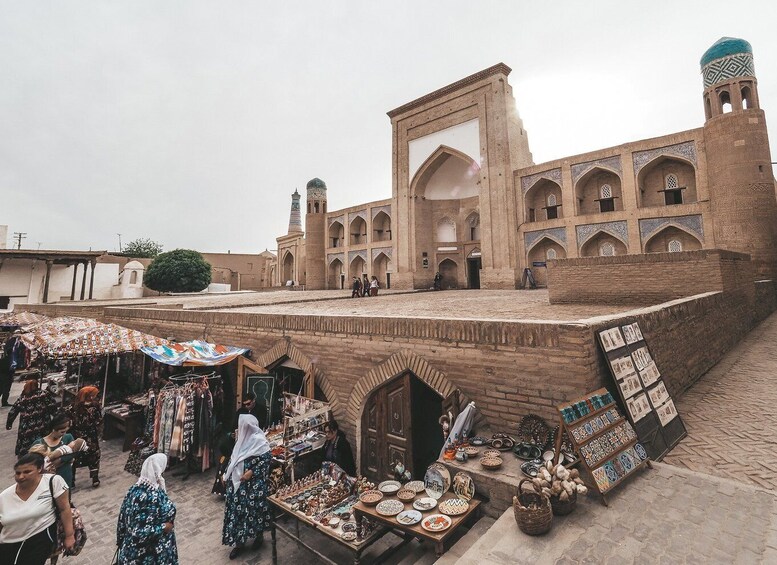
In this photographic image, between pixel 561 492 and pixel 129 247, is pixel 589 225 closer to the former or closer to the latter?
pixel 561 492

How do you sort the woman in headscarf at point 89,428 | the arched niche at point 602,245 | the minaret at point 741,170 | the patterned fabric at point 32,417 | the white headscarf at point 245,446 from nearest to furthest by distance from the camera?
the white headscarf at point 245,446 < the woman in headscarf at point 89,428 < the patterned fabric at point 32,417 < the minaret at point 741,170 < the arched niche at point 602,245

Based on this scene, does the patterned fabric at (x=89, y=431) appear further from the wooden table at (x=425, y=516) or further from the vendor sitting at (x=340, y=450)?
the wooden table at (x=425, y=516)

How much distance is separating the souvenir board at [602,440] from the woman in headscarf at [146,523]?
306 cm

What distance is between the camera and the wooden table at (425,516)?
2473 mm

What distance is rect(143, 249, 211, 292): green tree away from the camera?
28.0 metres

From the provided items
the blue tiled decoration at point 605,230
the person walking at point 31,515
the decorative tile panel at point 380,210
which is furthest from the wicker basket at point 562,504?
the decorative tile panel at point 380,210

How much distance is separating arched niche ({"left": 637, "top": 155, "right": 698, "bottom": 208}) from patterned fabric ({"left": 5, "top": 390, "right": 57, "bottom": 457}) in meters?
18.3

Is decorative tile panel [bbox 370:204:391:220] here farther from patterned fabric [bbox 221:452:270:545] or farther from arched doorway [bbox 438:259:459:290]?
patterned fabric [bbox 221:452:270:545]

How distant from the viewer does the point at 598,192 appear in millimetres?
16062

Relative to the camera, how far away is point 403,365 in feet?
13.5

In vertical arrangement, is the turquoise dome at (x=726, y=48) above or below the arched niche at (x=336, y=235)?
above

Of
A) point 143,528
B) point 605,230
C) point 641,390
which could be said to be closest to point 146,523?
point 143,528

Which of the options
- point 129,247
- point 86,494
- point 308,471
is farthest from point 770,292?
point 129,247

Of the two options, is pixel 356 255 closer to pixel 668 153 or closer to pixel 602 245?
pixel 602 245
